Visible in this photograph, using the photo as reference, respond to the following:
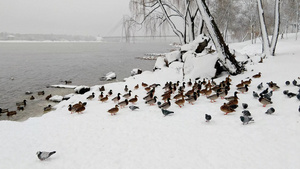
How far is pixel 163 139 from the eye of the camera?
675cm

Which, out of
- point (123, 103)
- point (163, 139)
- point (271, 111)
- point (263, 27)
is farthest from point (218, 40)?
point (163, 139)

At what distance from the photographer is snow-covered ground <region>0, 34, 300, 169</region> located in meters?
5.44

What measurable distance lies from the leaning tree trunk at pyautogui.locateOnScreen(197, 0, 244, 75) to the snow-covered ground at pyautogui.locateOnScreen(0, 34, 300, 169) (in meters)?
4.55

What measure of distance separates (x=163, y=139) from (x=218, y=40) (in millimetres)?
9690

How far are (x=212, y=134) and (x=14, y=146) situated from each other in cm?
717

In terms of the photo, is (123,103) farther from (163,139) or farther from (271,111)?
(271,111)

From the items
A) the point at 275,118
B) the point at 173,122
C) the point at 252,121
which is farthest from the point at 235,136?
the point at 173,122

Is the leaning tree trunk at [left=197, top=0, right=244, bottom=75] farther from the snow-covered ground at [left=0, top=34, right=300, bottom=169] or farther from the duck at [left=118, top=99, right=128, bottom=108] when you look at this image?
the duck at [left=118, top=99, right=128, bottom=108]

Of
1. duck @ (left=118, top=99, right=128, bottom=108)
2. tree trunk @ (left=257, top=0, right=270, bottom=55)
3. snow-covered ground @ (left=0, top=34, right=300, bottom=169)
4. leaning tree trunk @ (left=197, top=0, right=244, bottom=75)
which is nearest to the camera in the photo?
snow-covered ground @ (left=0, top=34, right=300, bottom=169)

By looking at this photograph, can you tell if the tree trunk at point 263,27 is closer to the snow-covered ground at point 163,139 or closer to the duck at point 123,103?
the snow-covered ground at point 163,139

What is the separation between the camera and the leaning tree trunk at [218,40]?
13867mm

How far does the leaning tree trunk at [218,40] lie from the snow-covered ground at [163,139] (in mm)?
4550

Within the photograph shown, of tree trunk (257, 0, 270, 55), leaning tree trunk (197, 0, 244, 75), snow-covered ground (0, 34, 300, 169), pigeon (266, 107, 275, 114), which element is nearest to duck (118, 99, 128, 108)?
snow-covered ground (0, 34, 300, 169)

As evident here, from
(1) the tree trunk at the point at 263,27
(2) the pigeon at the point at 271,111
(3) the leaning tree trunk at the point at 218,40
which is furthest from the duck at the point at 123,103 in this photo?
(1) the tree trunk at the point at 263,27
